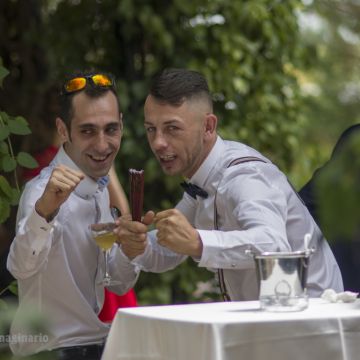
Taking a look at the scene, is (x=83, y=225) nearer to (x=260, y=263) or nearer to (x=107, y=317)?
(x=107, y=317)

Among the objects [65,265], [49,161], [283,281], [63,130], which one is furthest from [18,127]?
[49,161]

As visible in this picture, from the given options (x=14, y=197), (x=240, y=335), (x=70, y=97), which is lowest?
(x=240, y=335)

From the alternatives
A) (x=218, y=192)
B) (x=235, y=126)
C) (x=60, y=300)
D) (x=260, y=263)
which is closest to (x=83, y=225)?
(x=60, y=300)

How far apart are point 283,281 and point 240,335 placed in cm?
28

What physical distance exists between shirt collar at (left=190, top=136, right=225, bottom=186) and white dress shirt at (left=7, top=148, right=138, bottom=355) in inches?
16.6

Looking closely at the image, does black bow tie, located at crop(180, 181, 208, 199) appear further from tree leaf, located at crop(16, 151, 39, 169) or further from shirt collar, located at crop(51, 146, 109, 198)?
tree leaf, located at crop(16, 151, 39, 169)

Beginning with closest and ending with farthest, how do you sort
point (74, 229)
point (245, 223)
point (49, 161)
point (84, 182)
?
point (245, 223) < point (74, 229) < point (84, 182) < point (49, 161)

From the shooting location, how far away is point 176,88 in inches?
127

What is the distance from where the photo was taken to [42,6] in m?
7.31

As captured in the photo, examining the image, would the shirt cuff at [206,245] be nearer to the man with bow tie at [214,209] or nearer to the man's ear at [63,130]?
the man with bow tie at [214,209]

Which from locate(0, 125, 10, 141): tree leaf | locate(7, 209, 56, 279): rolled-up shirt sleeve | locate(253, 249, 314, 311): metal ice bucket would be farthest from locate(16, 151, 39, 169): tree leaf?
locate(253, 249, 314, 311): metal ice bucket

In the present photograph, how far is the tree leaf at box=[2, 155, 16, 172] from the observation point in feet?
11.7

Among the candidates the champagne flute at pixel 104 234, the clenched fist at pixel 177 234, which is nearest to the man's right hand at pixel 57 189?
the champagne flute at pixel 104 234

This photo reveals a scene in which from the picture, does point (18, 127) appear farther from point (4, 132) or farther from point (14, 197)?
point (14, 197)
